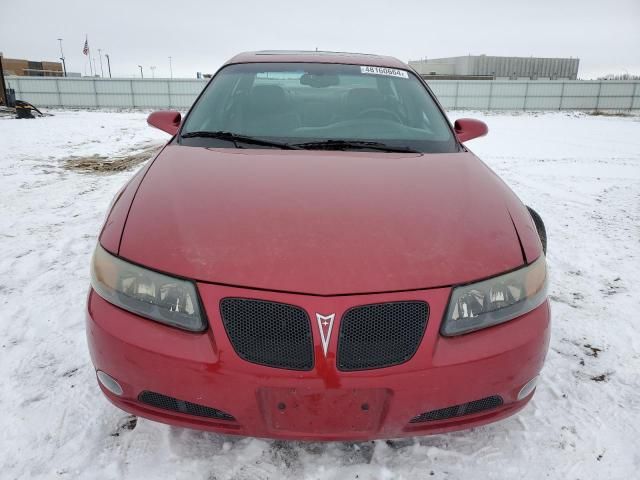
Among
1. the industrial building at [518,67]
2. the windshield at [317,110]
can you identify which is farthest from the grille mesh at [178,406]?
the industrial building at [518,67]

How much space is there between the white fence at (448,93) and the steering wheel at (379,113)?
22667mm

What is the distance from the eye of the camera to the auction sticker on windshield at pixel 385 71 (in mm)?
2859

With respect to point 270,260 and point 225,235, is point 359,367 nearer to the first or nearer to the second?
point 270,260

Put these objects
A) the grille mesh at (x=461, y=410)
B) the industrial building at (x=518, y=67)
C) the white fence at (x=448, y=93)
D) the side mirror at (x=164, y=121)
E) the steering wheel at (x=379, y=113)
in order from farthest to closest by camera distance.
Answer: the industrial building at (x=518, y=67) → the white fence at (x=448, y=93) → the side mirror at (x=164, y=121) → the steering wheel at (x=379, y=113) → the grille mesh at (x=461, y=410)

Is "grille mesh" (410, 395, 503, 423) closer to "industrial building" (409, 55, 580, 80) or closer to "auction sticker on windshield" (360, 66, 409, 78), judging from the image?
"auction sticker on windshield" (360, 66, 409, 78)

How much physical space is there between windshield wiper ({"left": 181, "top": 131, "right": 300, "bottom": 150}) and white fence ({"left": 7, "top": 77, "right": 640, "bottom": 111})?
22.8 metres

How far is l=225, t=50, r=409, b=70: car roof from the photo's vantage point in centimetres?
293

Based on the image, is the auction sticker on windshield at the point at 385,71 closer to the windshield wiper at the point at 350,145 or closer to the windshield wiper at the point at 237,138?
the windshield wiper at the point at 350,145

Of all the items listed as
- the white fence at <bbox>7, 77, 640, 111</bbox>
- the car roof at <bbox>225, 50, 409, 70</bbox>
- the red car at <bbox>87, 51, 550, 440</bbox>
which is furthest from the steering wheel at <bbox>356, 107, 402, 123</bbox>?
the white fence at <bbox>7, 77, 640, 111</bbox>

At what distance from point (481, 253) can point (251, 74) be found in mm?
2003

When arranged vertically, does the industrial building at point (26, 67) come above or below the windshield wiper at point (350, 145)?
→ above

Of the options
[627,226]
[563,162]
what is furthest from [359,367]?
[563,162]

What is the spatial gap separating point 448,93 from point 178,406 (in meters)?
26.0

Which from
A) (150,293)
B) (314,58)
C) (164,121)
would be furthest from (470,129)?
(150,293)
